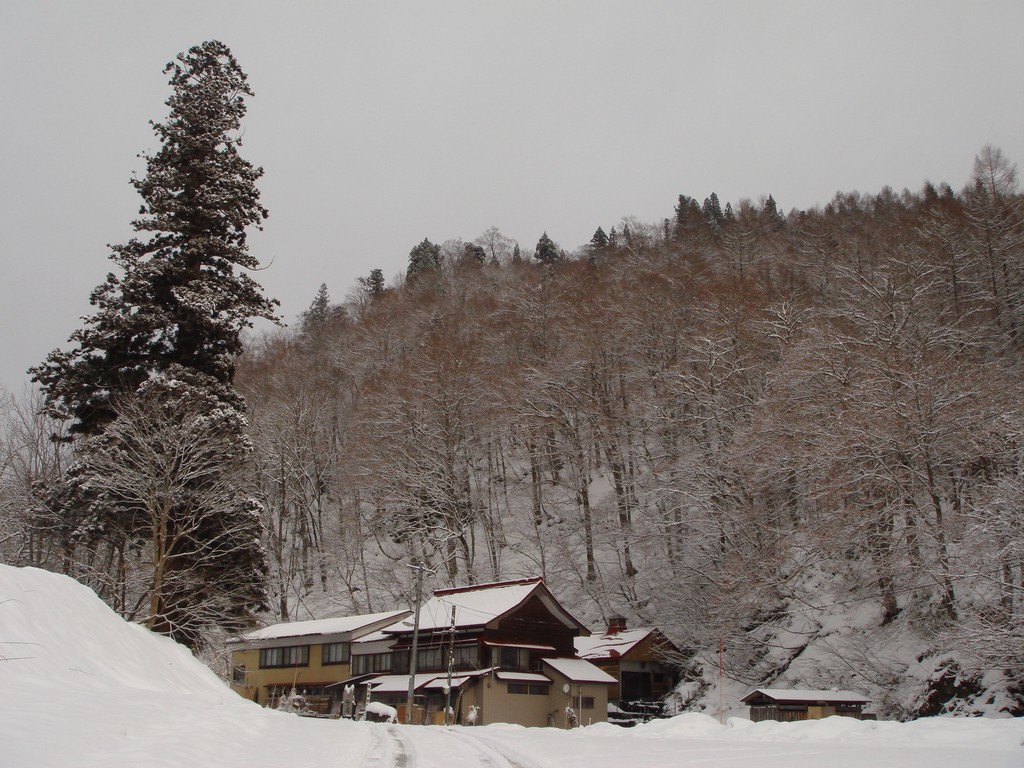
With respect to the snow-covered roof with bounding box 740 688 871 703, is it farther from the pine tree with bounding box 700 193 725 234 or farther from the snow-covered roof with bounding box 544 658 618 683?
the pine tree with bounding box 700 193 725 234

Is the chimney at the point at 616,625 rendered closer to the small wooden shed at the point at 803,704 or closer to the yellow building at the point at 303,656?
the yellow building at the point at 303,656

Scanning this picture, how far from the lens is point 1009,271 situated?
41.8m

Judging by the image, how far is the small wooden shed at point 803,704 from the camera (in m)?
25.1

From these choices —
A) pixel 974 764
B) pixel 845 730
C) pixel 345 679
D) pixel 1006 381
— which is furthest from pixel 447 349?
pixel 974 764

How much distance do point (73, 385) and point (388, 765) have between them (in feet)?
65.9

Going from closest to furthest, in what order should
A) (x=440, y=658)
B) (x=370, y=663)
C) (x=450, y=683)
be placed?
1. (x=450, y=683)
2. (x=440, y=658)
3. (x=370, y=663)

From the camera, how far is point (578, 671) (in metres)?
35.1

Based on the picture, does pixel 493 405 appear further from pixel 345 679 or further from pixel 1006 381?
pixel 1006 381

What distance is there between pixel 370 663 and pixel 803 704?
74.9 ft

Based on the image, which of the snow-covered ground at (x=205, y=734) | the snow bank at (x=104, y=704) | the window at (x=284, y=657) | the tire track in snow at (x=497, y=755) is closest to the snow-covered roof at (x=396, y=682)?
the window at (x=284, y=657)

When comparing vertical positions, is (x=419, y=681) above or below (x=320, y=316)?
below

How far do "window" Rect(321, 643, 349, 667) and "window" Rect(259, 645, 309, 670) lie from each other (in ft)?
5.09

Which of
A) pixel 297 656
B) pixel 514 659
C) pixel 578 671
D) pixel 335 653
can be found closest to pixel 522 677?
pixel 514 659

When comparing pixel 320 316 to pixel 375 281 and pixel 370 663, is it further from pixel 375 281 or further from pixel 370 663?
pixel 370 663
